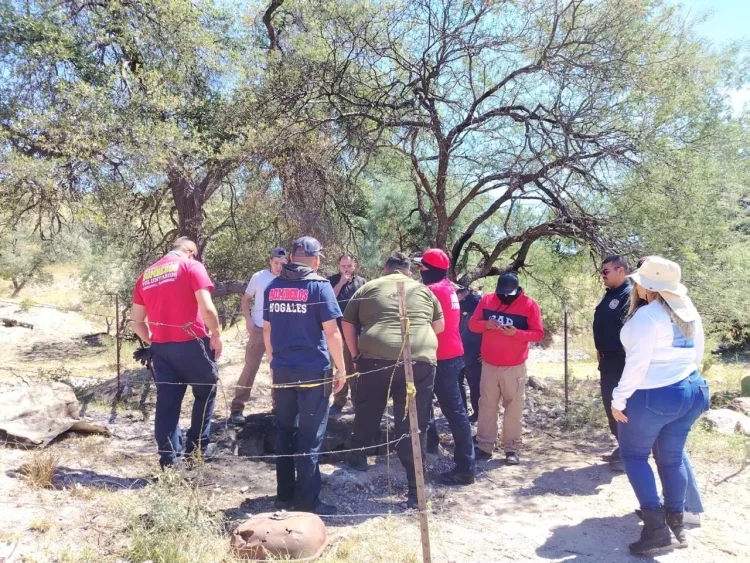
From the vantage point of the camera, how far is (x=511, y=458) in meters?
5.48

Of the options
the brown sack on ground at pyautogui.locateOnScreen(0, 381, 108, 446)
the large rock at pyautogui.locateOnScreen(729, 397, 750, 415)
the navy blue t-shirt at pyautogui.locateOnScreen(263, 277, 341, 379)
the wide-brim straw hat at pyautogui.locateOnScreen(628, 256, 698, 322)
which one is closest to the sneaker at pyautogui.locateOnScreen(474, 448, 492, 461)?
the navy blue t-shirt at pyautogui.locateOnScreen(263, 277, 341, 379)

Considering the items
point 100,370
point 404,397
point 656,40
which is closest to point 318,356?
point 404,397

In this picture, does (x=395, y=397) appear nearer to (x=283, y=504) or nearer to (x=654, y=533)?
(x=283, y=504)

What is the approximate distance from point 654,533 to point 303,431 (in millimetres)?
2351

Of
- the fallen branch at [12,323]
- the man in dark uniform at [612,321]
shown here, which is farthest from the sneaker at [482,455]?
the fallen branch at [12,323]

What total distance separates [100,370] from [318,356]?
401 inches

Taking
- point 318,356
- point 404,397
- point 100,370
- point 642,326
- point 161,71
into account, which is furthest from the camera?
point 100,370

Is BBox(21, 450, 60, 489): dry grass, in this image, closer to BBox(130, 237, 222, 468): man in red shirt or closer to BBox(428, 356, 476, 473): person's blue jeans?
BBox(130, 237, 222, 468): man in red shirt

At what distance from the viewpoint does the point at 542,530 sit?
4.08m

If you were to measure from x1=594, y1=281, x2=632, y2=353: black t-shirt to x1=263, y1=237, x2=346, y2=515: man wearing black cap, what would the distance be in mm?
2311

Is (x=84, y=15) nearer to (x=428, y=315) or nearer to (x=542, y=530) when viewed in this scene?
(x=428, y=315)

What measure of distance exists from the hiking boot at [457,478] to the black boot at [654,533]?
1494mm

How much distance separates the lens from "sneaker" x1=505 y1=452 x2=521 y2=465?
5.47 meters

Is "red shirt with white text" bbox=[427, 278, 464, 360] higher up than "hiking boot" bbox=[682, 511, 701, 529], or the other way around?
"red shirt with white text" bbox=[427, 278, 464, 360]
